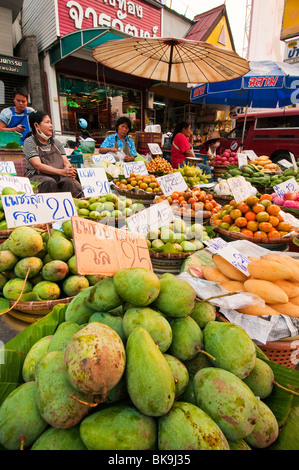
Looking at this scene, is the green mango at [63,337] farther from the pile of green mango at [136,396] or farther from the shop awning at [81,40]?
the shop awning at [81,40]

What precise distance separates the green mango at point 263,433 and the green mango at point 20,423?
0.58 metres

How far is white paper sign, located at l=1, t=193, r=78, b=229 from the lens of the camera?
69.8 inches

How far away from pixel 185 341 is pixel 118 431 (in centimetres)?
32

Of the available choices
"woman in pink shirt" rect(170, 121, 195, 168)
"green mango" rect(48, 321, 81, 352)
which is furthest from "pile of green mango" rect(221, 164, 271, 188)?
"green mango" rect(48, 321, 81, 352)

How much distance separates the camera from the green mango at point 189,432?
0.58 m

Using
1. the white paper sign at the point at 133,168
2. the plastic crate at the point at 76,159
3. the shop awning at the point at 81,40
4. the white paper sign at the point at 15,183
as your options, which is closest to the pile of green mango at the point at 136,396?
the white paper sign at the point at 15,183

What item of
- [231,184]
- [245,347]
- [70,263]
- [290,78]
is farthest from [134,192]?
[290,78]

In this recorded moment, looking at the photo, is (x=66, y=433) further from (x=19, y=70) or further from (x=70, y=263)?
(x=19, y=70)

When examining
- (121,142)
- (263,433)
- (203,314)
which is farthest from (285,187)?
(121,142)

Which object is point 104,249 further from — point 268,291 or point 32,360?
point 268,291

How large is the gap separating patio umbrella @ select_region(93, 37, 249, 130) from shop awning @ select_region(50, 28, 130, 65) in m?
1.77

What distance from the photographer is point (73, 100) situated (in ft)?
30.0

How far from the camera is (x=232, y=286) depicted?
147cm
